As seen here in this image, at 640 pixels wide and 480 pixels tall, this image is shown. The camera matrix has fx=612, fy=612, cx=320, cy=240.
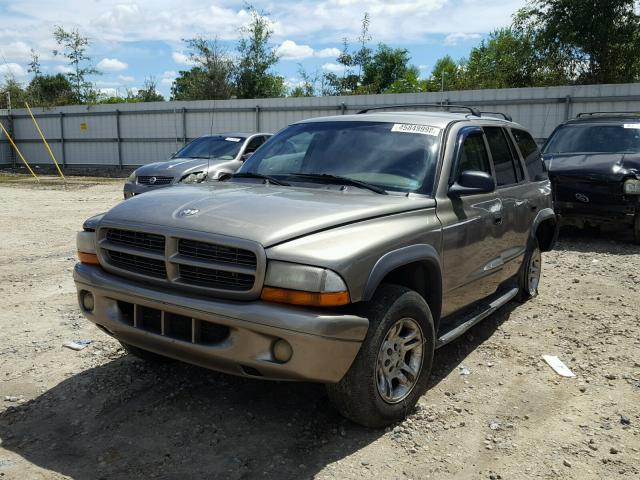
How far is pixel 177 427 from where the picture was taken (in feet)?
11.5

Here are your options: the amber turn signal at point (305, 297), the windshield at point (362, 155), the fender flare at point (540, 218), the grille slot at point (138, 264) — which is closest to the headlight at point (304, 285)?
the amber turn signal at point (305, 297)

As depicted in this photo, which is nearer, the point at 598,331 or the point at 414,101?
the point at 598,331

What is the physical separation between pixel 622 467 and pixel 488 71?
28803 millimetres

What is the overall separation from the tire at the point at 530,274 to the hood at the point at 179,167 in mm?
6959

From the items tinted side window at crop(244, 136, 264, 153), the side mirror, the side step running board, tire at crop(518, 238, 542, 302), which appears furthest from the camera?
tinted side window at crop(244, 136, 264, 153)

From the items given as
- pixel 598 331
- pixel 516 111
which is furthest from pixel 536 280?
pixel 516 111

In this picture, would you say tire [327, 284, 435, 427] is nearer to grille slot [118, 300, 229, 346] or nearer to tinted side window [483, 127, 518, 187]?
grille slot [118, 300, 229, 346]

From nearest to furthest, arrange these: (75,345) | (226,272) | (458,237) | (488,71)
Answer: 1. (226,272)
2. (458,237)
3. (75,345)
4. (488,71)

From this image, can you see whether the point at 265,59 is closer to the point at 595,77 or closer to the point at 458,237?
the point at 595,77

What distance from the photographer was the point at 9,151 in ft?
97.3

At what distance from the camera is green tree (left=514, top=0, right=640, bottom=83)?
2095 centimetres

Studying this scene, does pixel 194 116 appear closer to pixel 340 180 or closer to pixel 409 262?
pixel 340 180

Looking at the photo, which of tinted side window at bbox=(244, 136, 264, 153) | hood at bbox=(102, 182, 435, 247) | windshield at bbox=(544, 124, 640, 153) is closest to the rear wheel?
hood at bbox=(102, 182, 435, 247)

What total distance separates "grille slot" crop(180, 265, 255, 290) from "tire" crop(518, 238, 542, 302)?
11.2 ft
